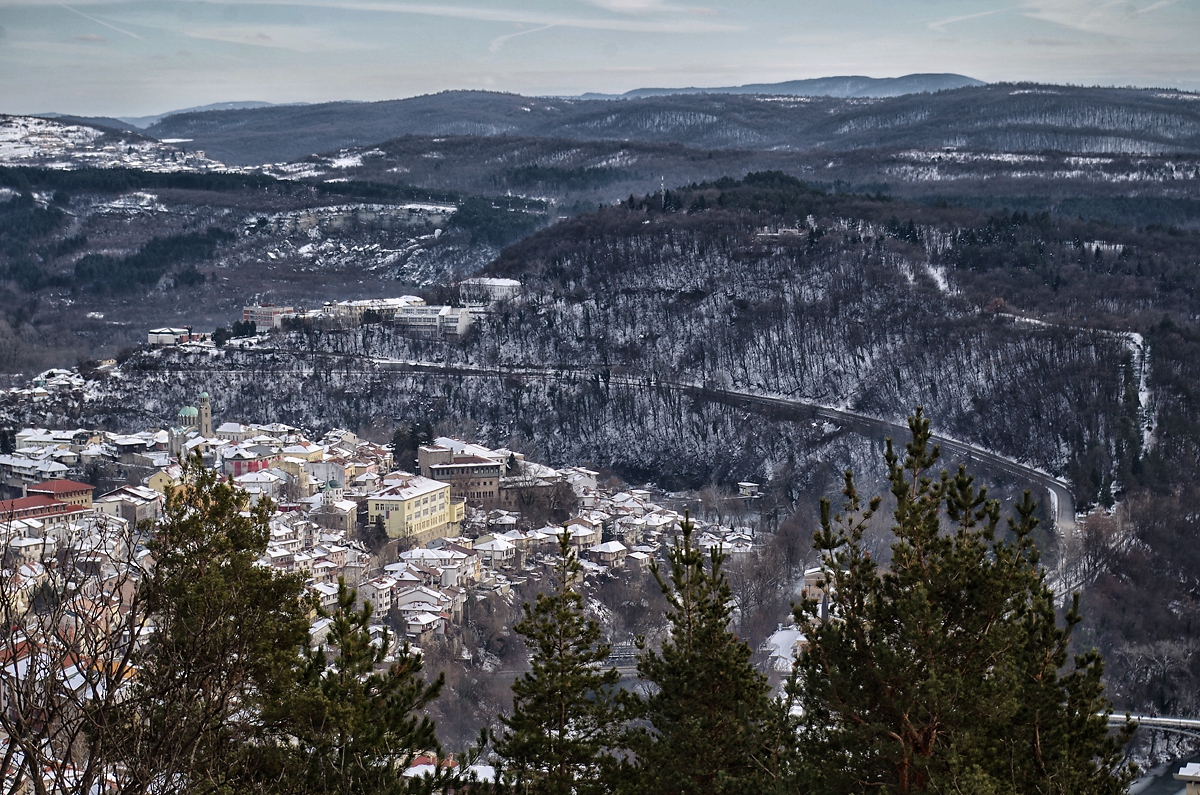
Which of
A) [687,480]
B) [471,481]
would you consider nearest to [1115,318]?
[687,480]

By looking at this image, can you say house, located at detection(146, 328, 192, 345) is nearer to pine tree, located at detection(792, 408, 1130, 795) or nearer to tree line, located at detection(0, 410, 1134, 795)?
tree line, located at detection(0, 410, 1134, 795)

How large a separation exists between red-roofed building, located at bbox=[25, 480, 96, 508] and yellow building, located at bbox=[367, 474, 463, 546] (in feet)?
31.6

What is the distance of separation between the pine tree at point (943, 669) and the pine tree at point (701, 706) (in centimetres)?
107

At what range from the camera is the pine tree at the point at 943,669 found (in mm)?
10109

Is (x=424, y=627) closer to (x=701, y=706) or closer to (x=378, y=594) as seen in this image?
(x=378, y=594)

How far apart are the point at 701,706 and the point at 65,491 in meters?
38.7

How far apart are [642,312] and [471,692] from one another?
157 feet

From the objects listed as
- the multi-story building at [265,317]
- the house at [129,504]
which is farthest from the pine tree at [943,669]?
the multi-story building at [265,317]

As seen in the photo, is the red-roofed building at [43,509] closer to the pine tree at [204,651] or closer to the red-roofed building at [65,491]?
the red-roofed building at [65,491]

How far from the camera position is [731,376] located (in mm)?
68375

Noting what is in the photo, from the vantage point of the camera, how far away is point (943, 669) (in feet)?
33.6

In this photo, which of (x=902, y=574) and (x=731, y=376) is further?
(x=731, y=376)

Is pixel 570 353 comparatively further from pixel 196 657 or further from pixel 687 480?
pixel 196 657

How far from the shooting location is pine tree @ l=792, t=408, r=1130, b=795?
33.2 feet
